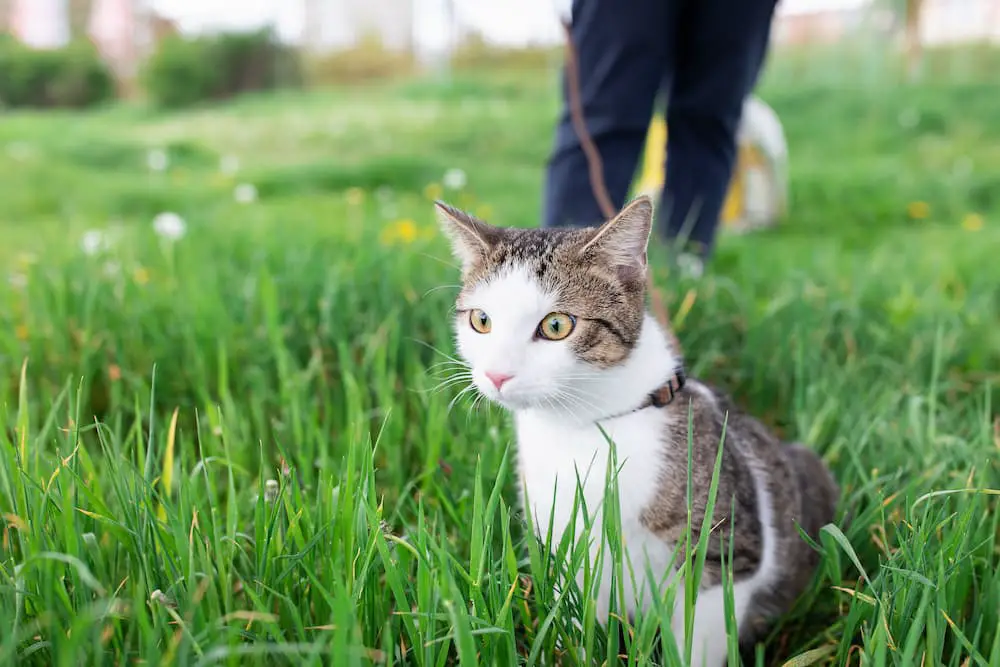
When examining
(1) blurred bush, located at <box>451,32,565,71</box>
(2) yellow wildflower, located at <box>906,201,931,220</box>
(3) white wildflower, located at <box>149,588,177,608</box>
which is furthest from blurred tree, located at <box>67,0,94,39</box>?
(3) white wildflower, located at <box>149,588,177,608</box>

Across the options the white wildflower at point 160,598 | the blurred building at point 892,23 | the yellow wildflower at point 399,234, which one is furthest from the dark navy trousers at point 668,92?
the blurred building at point 892,23

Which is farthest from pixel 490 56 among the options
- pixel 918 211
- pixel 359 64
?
pixel 918 211

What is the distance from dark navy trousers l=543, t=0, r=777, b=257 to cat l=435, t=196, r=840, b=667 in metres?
1.19

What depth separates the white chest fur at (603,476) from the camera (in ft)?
4.14

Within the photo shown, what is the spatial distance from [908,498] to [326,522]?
93 cm

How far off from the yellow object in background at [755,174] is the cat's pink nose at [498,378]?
352 cm

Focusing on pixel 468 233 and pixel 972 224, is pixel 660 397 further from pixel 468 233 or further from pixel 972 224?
pixel 972 224

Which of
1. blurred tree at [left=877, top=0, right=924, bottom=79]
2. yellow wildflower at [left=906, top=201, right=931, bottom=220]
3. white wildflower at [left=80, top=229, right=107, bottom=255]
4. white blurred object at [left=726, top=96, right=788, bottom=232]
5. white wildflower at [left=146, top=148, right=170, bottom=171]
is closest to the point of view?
white wildflower at [left=80, top=229, right=107, bottom=255]

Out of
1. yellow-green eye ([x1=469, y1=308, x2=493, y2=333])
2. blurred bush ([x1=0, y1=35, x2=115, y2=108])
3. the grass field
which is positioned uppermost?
blurred bush ([x1=0, y1=35, x2=115, y2=108])

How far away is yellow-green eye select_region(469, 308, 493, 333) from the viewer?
53.6 inches

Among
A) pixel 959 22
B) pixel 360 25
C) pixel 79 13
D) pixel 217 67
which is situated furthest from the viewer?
pixel 79 13

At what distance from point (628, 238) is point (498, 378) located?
1.11 feet

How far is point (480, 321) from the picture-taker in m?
1.37

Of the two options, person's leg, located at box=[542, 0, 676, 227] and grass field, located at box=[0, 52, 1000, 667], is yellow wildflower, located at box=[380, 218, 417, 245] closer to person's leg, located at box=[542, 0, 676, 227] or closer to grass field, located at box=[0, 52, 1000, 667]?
grass field, located at box=[0, 52, 1000, 667]
